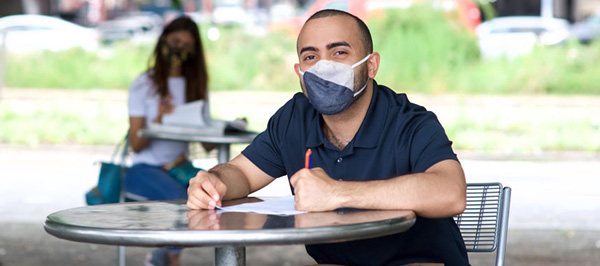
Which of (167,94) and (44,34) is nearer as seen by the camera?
(167,94)

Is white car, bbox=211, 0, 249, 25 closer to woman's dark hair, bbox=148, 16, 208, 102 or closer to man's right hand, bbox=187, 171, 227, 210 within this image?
woman's dark hair, bbox=148, 16, 208, 102

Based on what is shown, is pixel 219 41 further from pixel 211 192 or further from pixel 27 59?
pixel 211 192

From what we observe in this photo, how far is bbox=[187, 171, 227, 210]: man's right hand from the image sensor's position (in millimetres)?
2396

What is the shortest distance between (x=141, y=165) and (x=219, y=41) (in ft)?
30.6

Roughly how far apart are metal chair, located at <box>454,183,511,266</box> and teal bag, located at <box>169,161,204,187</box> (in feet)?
6.83

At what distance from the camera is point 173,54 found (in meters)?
5.01

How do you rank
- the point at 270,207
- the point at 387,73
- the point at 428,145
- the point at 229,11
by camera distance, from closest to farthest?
the point at 270,207, the point at 428,145, the point at 387,73, the point at 229,11

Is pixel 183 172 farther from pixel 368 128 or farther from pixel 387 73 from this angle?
pixel 387 73

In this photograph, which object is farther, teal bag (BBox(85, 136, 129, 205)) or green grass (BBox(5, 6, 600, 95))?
green grass (BBox(5, 6, 600, 95))

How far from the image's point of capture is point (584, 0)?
17.0m

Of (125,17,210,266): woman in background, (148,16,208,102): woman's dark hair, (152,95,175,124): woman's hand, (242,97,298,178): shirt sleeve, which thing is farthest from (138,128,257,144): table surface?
(242,97,298,178): shirt sleeve

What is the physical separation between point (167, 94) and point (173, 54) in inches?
8.9

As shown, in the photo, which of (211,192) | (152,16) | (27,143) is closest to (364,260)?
(211,192)

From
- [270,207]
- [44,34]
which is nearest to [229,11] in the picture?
[44,34]
